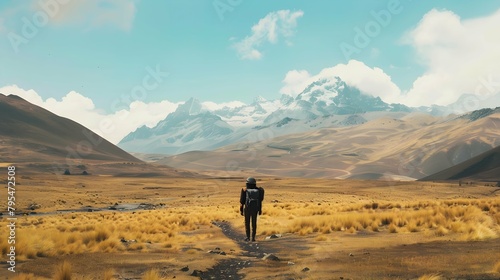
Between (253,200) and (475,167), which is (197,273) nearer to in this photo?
(253,200)

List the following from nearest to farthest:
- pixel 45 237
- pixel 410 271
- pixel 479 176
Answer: pixel 410 271 < pixel 45 237 < pixel 479 176

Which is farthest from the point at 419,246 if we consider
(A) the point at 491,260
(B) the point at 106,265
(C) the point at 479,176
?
(C) the point at 479,176

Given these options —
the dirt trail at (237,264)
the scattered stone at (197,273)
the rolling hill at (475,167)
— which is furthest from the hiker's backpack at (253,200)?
the rolling hill at (475,167)

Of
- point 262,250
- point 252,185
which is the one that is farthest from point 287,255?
point 252,185

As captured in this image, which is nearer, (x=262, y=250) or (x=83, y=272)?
(x=83, y=272)

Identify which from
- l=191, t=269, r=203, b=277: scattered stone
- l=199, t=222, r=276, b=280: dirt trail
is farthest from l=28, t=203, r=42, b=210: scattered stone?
l=191, t=269, r=203, b=277: scattered stone

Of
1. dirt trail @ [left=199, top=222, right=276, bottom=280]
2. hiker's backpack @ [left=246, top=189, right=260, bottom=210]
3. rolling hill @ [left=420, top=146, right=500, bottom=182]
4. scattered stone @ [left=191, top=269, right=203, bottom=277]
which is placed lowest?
dirt trail @ [left=199, top=222, right=276, bottom=280]

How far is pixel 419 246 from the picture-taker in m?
14.8

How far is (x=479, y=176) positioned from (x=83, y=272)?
493 ft

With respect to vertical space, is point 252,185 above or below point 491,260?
above

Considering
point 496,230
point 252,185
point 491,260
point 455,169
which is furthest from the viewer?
point 455,169

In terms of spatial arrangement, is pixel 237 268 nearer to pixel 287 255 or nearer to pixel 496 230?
pixel 287 255

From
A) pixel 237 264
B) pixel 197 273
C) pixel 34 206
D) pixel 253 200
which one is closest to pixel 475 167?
pixel 34 206

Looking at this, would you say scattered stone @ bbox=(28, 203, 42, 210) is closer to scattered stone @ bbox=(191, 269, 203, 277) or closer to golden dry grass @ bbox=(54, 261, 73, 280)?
scattered stone @ bbox=(191, 269, 203, 277)
